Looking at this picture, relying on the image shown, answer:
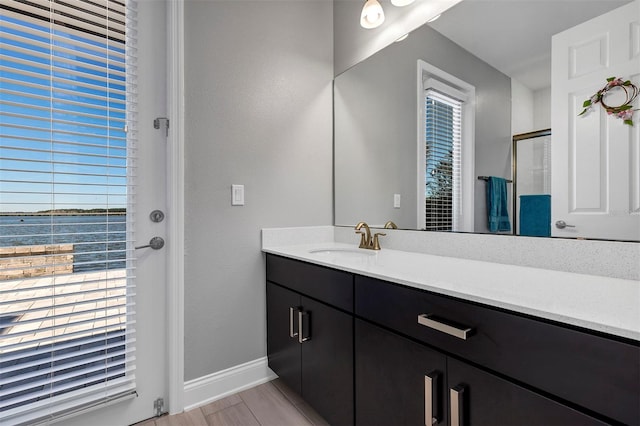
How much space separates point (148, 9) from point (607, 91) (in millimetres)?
1925

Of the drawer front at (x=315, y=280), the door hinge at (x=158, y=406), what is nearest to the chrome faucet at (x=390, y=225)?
the drawer front at (x=315, y=280)

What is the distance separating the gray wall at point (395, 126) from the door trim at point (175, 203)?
100 centimetres

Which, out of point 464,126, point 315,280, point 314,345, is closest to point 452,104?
point 464,126

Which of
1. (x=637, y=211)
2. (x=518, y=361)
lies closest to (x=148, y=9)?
(x=518, y=361)

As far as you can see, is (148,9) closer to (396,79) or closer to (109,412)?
(396,79)

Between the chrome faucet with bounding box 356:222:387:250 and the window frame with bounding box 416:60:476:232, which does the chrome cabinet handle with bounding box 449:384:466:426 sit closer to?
the window frame with bounding box 416:60:476:232

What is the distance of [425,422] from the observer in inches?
35.8

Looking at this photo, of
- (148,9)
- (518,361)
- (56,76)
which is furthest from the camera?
(148,9)

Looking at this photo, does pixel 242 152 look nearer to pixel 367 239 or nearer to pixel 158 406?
pixel 367 239

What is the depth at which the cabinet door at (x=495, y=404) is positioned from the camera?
654 mm

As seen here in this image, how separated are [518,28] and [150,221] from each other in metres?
1.83

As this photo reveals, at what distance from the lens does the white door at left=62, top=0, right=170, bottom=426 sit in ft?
4.84

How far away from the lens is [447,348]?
0.86 meters

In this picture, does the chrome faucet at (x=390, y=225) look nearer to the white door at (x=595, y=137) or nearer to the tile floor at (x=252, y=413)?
the white door at (x=595, y=137)
